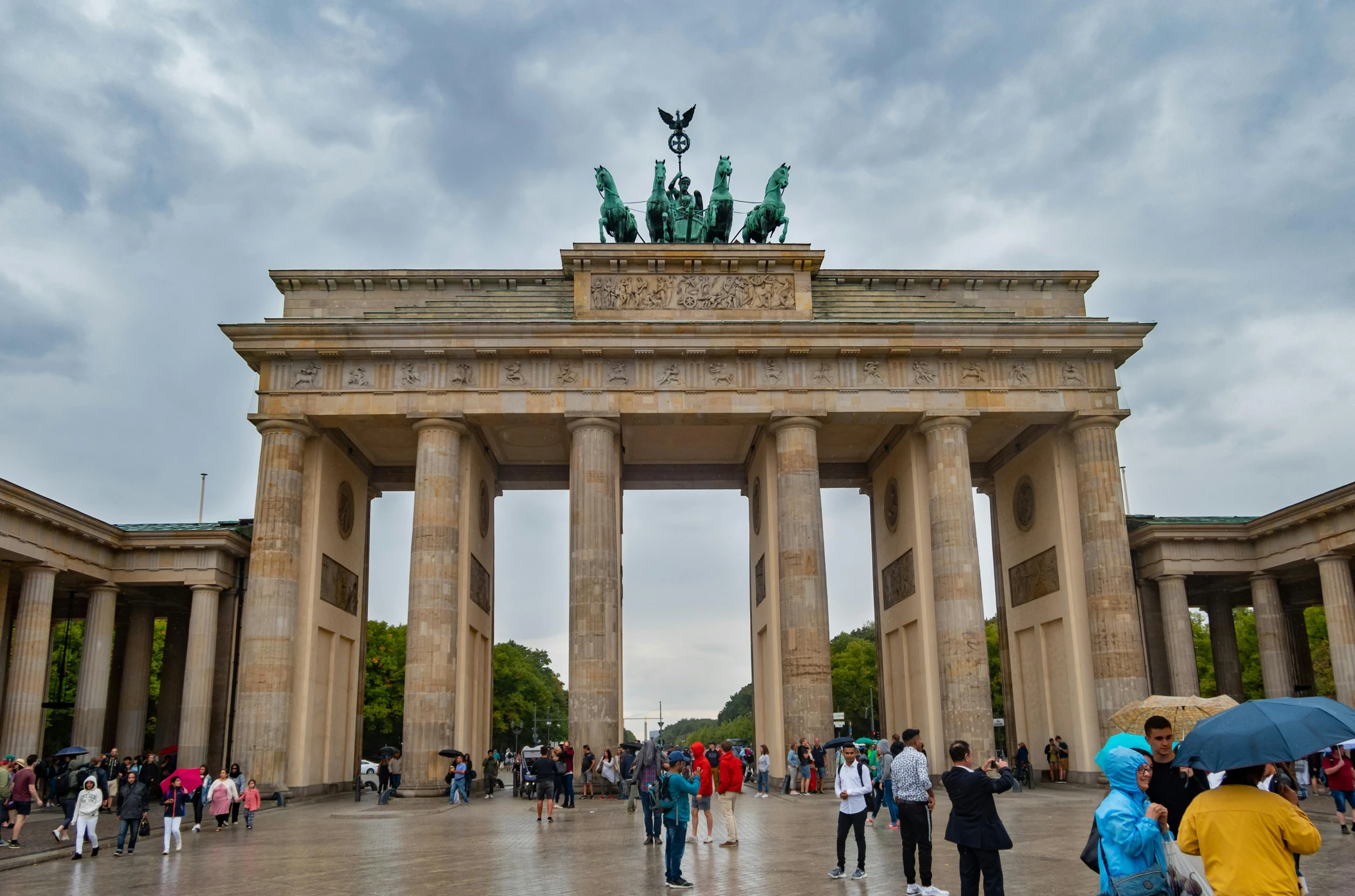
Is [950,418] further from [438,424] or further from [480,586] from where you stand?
[480,586]

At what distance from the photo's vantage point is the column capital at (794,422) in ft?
107

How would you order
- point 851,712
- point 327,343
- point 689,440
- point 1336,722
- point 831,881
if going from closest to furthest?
point 1336,722
point 831,881
point 327,343
point 689,440
point 851,712

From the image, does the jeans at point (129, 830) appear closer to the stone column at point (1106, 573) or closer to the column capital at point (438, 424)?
the column capital at point (438, 424)

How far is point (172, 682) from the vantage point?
39844mm

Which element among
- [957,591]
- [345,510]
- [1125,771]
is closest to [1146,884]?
[1125,771]

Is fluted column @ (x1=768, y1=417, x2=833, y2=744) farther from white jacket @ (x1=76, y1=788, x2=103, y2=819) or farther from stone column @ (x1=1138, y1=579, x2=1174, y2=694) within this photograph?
white jacket @ (x1=76, y1=788, x2=103, y2=819)

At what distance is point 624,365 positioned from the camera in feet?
108

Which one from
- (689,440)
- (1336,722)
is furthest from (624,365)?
(1336,722)

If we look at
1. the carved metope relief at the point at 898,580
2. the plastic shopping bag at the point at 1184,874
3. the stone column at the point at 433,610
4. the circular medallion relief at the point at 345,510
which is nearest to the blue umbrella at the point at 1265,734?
the plastic shopping bag at the point at 1184,874

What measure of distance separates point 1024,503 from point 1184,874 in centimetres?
3260

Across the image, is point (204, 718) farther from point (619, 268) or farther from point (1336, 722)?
point (1336, 722)

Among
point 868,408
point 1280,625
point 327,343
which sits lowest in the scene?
point 1280,625

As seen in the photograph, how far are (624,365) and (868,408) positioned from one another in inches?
311

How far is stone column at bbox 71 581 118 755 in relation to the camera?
3275cm
